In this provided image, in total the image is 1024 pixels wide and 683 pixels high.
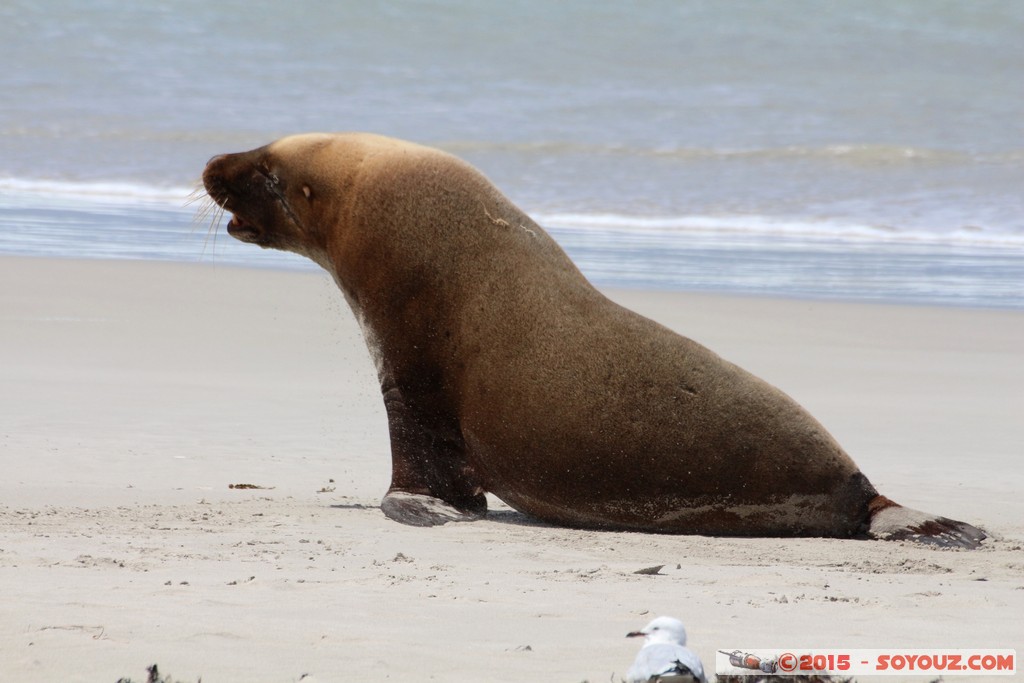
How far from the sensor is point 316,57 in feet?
105

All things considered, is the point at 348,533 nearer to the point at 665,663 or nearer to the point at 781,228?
the point at 665,663

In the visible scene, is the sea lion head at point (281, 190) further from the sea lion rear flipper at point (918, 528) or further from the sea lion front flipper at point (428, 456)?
the sea lion rear flipper at point (918, 528)

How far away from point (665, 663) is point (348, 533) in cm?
215

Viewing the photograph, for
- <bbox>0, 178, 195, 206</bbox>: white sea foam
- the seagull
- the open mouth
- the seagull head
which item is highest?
<bbox>0, 178, 195, 206</bbox>: white sea foam

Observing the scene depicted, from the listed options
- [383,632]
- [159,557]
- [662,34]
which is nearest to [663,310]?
[159,557]

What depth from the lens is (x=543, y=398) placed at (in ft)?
17.4

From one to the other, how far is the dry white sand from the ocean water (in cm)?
118

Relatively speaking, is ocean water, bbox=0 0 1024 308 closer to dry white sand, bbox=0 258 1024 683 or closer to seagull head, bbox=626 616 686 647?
dry white sand, bbox=0 258 1024 683

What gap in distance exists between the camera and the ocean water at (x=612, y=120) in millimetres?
13516

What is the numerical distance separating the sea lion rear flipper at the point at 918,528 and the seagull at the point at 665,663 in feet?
7.35

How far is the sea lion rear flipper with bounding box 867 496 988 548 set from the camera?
506 cm

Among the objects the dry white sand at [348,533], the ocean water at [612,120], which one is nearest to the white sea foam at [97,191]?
the ocean water at [612,120]
